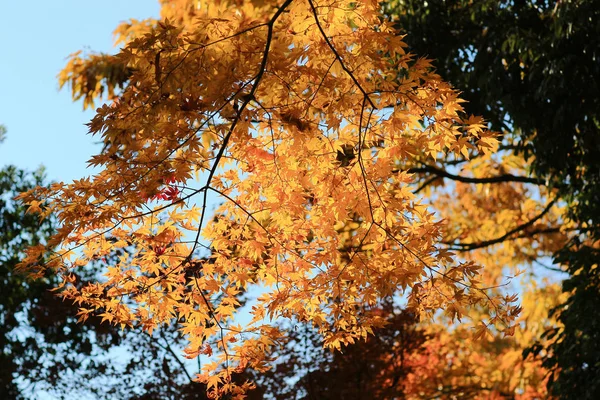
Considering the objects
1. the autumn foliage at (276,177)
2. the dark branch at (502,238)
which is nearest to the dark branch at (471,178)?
the dark branch at (502,238)

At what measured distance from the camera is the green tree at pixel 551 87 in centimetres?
664

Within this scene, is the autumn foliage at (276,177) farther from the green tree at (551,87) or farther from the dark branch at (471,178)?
the dark branch at (471,178)

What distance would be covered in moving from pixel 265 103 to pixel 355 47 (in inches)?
21.0

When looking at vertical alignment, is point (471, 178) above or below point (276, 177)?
above

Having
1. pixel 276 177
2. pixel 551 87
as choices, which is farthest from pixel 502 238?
pixel 276 177

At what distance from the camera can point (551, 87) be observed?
6688mm

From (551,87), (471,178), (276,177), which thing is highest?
(471,178)

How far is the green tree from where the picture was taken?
6.64 meters

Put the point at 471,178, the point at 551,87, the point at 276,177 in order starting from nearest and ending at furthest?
the point at 276,177
the point at 551,87
the point at 471,178

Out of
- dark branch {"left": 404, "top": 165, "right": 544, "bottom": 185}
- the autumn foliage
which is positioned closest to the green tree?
dark branch {"left": 404, "top": 165, "right": 544, "bottom": 185}

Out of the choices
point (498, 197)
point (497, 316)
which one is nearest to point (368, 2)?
point (497, 316)

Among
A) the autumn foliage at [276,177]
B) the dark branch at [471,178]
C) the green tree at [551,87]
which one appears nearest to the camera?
the autumn foliage at [276,177]

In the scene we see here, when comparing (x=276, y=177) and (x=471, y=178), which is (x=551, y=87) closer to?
(x=471, y=178)

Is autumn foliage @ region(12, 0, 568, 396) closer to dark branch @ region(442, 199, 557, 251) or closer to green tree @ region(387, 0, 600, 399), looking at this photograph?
green tree @ region(387, 0, 600, 399)
